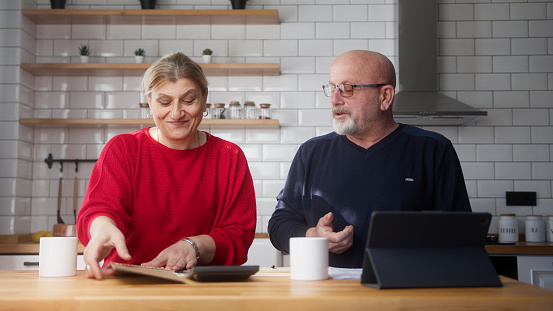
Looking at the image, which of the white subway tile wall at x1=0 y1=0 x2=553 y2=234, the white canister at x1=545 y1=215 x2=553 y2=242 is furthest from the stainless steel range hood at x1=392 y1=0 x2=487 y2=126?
the white canister at x1=545 y1=215 x2=553 y2=242

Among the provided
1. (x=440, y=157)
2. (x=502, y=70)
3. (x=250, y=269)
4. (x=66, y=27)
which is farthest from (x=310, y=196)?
(x=66, y=27)

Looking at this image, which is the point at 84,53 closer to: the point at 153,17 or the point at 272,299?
the point at 153,17

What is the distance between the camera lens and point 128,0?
14.3ft

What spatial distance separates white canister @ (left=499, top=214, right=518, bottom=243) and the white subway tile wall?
0.24 m

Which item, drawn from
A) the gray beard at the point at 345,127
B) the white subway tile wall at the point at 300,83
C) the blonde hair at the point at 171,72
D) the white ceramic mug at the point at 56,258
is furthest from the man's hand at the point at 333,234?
the white subway tile wall at the point at 300,83

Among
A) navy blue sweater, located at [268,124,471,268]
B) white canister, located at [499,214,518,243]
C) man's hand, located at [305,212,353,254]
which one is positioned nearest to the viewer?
man's hand, located at [305,212,353,254]

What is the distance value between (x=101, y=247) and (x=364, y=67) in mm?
1212

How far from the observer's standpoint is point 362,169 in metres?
2.23

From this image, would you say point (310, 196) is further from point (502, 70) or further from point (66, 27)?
point (66, 27)

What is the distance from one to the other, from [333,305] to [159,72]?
102 cm

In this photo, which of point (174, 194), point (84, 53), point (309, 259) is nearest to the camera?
point (309, 259)

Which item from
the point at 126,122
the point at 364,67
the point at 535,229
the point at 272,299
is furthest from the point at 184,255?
the point at 535,229

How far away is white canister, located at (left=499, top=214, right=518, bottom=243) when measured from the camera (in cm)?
390

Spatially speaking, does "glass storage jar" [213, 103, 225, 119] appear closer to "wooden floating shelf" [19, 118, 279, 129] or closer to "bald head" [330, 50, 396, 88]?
"wooden floating shelf" [19, 118, 279, 129]
